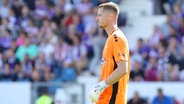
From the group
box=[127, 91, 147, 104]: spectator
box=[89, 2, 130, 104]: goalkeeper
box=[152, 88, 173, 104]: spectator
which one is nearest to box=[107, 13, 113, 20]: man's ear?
box=[89, 2, 130, 104]: goalkeeper

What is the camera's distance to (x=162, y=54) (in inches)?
612

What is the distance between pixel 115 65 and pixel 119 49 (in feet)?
0.59

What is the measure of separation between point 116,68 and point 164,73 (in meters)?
8.40

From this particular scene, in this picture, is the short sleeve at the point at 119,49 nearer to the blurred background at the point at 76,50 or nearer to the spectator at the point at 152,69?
the blurred background at the point at 76,50

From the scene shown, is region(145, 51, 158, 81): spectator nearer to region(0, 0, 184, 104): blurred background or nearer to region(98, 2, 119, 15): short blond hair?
region(0, 0, 184, 104): blurred background

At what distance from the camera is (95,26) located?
57.2 ft

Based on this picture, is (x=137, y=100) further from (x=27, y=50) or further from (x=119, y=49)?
(x=119, y=49)

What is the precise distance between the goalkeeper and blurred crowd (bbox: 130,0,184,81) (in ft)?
26.5

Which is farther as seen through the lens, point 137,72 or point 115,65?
point 137,72

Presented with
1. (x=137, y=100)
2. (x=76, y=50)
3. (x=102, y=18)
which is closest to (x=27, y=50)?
(x=76, y=50)

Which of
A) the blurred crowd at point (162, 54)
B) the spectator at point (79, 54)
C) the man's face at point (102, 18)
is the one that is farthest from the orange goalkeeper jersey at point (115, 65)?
the spectator at point (79, 54)

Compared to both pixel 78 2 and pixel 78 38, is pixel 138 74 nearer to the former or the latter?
pixel 78 38

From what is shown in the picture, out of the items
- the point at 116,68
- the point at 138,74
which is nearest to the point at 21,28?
the point at 138,74

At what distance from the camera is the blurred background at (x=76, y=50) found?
15.2 metres
